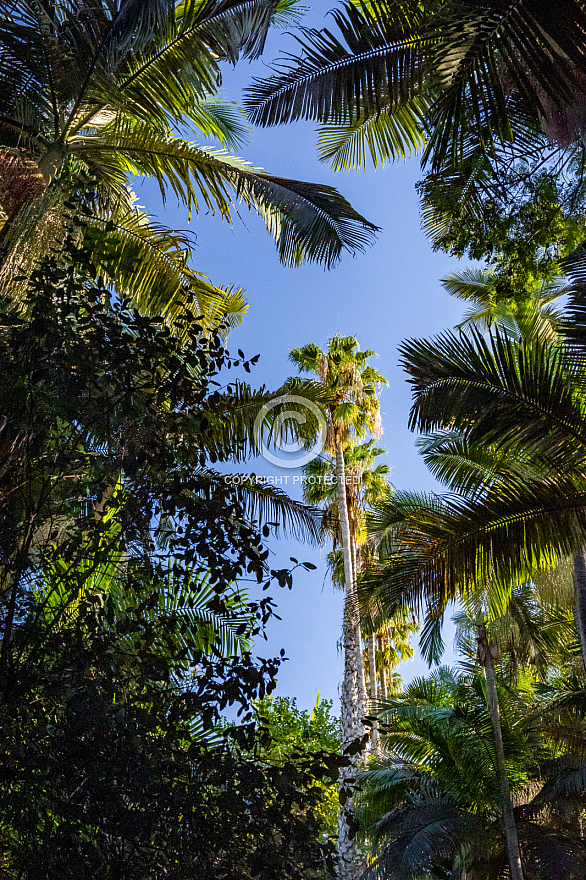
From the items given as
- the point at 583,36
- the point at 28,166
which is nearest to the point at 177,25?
the point at 28,166

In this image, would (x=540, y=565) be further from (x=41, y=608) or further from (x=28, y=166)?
(x=28, y=166)

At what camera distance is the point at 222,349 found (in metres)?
3.79

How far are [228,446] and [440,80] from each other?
13.1 feet

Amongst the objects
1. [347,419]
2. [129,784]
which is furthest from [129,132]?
[347,419]

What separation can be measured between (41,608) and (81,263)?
1822 mm

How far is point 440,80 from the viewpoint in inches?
169

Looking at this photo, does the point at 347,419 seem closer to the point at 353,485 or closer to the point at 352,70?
the point at 353,485

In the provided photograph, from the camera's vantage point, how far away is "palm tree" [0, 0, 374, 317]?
5.57 metres

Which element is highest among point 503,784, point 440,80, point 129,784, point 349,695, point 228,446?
point 440,80

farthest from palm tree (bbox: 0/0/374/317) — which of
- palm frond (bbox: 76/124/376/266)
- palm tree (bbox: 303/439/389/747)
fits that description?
palm tree (bbox: 303/439/389/747)

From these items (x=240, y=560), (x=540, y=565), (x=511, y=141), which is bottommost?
(x=240, y=560)

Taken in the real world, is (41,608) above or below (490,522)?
below

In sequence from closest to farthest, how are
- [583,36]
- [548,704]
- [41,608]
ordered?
[41,608]
[583,36]
[548,704]

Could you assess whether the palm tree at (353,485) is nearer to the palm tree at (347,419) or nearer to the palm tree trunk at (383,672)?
the palm tree at (347,419)
